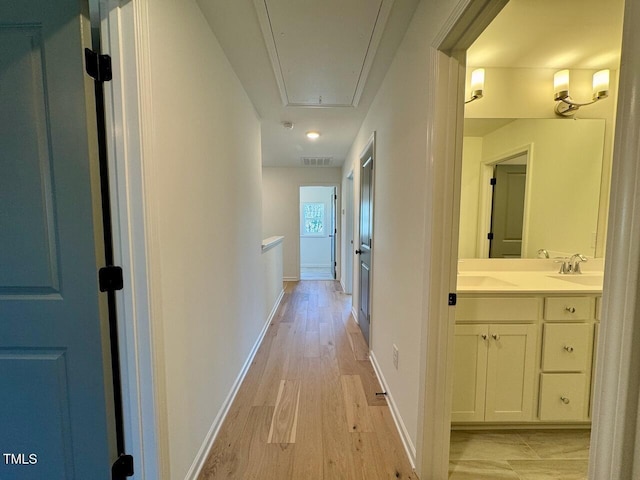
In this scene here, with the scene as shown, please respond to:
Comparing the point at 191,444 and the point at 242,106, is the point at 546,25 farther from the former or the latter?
the point at 191,444

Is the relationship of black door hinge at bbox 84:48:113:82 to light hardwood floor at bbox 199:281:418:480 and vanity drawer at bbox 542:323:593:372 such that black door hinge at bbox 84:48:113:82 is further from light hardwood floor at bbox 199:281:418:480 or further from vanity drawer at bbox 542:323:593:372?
vanity drawer at bbox 542:323:593:372

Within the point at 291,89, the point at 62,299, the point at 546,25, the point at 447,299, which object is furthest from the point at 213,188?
the point at 546,25

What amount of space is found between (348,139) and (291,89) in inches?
61.0

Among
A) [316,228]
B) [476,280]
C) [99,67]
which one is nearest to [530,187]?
[476,280]

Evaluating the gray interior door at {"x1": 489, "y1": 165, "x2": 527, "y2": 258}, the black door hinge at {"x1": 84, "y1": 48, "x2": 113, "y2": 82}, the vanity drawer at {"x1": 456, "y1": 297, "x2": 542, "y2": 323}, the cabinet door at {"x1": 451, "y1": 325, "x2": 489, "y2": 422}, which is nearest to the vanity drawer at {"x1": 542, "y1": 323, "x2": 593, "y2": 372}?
the vanity drawer at {"x1": 456, "y1": 297, "x2": 542, "y2": 323}

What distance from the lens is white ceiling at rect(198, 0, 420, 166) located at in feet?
4.59

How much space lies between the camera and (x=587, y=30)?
1.54m

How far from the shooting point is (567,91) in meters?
1.86

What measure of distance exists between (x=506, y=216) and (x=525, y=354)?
104 cm

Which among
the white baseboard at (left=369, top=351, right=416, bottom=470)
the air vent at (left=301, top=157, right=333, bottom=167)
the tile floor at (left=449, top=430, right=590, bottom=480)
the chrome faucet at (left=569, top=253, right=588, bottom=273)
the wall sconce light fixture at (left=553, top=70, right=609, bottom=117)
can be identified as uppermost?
the air vent at (left=301, top=157, right=333, bottom=167)

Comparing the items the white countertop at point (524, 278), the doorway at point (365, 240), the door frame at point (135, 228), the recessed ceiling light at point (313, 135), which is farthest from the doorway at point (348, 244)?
the door frame at point (135, 228)

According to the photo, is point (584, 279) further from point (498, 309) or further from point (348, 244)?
point (348, 244)

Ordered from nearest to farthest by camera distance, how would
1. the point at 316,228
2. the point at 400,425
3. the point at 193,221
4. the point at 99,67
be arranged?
the point at 99,67 < the point at 193,221 < the point at 400,425 < the point at 316,228

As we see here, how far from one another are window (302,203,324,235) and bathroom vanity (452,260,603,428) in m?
6.24
